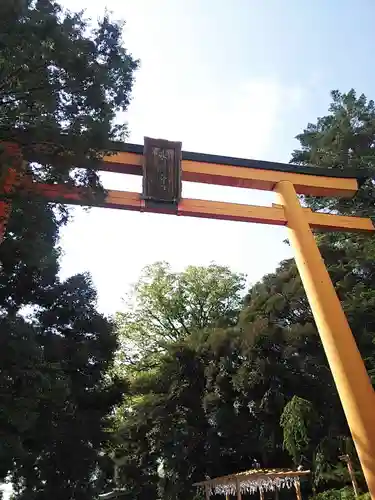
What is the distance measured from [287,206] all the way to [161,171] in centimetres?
240

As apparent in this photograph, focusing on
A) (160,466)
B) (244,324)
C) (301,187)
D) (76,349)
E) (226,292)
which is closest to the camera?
(301,187)

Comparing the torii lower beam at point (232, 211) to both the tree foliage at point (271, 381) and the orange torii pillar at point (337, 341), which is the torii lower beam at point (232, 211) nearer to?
the orange torii pillar at point (337, 341)

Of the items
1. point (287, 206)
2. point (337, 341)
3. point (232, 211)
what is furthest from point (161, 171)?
point (337, 341)

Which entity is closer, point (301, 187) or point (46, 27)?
point (46, 27)

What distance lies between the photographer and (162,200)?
6973 millimetres

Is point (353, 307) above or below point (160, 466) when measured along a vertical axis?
above

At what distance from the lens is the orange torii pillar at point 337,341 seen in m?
5.80

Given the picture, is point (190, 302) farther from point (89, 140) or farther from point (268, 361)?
point (89, 140)

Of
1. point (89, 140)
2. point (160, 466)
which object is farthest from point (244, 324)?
point (89, 140)

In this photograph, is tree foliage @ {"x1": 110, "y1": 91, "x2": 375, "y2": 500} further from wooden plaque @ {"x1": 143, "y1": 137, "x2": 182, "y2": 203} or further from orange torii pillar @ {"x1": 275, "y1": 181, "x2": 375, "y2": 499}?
wooden plaque @ {"x1": 143, "y1": 137, "x2": 182, "y2": 203}

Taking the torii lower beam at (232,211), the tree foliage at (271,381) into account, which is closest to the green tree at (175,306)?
the tree foliage at (271,381)

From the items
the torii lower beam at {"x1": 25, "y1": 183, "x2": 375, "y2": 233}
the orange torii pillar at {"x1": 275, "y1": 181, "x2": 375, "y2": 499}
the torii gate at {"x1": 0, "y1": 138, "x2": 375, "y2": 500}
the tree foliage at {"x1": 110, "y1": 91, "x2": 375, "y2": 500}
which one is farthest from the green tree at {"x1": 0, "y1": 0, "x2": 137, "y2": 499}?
the tree foliage at {"x1": 110, "y1": 91, "x2": 375, "y2": 500}

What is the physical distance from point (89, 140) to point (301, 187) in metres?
4.77

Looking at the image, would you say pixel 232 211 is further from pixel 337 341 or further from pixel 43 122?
pixel 43 122
